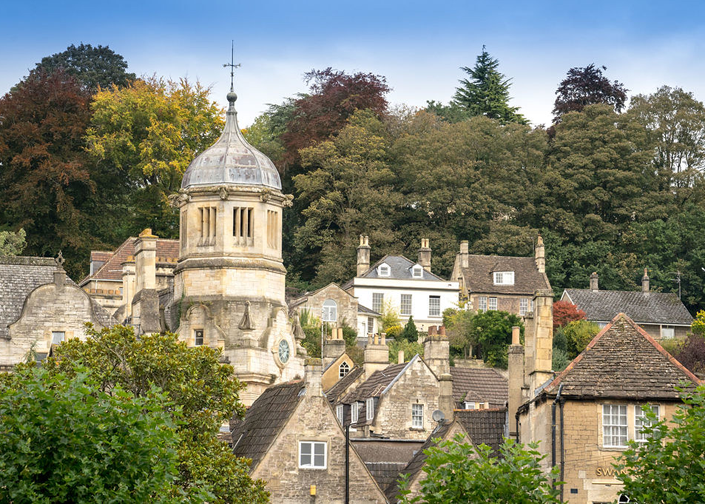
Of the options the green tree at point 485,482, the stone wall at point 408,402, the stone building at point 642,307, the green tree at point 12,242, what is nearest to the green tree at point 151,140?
the green tree at point 12,242

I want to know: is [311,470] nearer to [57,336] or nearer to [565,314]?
[57,336]

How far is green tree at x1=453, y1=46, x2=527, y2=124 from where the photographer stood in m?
136

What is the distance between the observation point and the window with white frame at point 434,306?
356 feet

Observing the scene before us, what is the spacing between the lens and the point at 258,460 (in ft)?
175

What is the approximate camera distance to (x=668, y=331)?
359 feet

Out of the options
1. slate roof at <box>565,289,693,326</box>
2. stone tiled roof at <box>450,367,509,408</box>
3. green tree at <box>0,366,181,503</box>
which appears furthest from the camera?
slate roof at <box>565,289,693,326</box>

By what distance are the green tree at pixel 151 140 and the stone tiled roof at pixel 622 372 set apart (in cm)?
5437

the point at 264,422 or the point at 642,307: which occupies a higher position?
the point at 642,307

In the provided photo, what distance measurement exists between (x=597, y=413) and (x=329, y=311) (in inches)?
2094

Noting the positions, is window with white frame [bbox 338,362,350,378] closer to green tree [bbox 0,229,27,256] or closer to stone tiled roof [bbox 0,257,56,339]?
stone tiled roof [bbox 0,257,56,339]

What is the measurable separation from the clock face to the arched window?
3033 centimetres

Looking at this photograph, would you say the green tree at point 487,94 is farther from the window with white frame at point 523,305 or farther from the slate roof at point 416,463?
the slate roof at point 416,463

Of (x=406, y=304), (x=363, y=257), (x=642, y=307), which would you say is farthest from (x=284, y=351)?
(x=642, y=307)

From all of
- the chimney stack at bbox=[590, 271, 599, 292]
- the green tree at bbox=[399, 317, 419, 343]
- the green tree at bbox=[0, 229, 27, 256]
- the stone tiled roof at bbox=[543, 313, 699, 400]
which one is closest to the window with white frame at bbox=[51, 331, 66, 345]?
the green tree at bbox=[0, 229, 27, 256]
